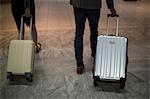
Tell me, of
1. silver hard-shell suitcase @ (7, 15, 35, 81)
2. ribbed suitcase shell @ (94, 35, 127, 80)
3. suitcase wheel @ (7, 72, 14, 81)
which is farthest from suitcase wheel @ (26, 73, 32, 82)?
ribbed suitcase shell @ (94, 35, 127, 80)

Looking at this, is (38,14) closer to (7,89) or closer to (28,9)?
(28,9)

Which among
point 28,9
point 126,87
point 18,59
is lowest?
point 126,87

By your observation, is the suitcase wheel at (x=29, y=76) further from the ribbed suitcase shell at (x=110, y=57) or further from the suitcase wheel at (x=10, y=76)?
the ribbed suitcase shell at (x=110, y=57)

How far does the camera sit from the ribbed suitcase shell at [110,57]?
3596mm

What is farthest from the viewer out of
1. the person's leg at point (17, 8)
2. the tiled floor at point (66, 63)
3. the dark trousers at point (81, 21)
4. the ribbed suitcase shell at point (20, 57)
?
the person's leg at point (17, 8)

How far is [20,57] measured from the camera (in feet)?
12.2

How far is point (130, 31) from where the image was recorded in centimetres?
589

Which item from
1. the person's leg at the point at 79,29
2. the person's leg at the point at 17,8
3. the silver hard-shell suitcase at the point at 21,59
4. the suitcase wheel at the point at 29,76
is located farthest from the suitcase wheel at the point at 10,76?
the person's leg at the point at 17,8

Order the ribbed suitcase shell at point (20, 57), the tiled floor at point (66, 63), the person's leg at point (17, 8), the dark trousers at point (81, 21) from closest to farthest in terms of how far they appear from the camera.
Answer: the tiled floor at point (66, 63), the ribbed suitcase shell at point (20, 57), the dark trousers at point (81, 21), the person's leg at point (17, 8)

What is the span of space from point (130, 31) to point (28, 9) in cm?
237

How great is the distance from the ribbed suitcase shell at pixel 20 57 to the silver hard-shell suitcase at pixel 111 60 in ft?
2.28

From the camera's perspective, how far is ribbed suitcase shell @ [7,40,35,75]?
371cm

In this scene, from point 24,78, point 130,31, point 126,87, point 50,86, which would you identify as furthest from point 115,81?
point 130,31

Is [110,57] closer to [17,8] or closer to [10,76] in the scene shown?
[10,76]
